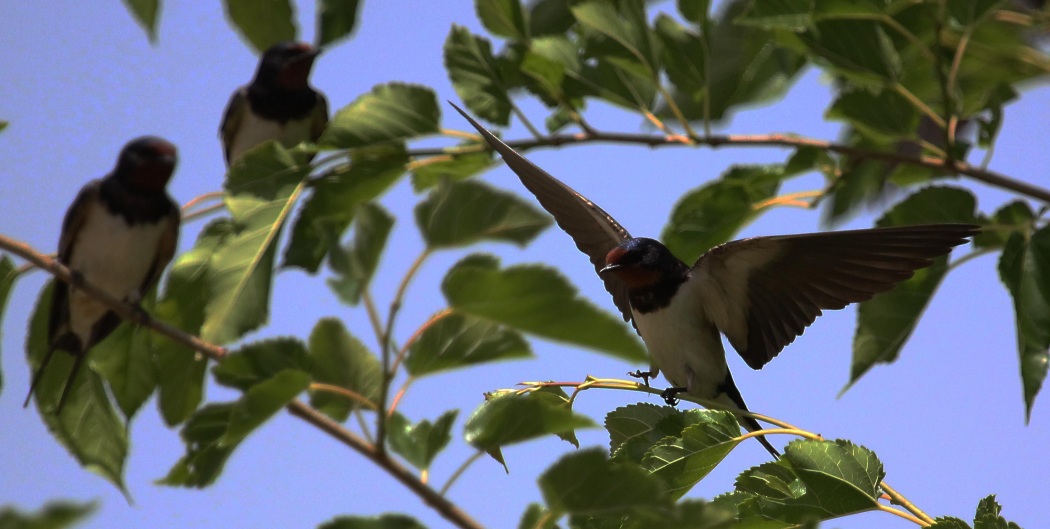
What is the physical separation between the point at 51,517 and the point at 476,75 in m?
2.48

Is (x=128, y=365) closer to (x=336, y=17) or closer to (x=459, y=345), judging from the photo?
(x=336, y=17)

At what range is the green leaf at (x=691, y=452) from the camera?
86.0 inches

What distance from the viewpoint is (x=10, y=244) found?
6.50ft

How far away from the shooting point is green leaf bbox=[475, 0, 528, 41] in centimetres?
289

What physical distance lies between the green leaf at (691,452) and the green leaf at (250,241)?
0.83 m

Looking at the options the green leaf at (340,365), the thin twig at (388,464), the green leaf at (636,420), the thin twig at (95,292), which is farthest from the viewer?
the green leaf at (636,420)

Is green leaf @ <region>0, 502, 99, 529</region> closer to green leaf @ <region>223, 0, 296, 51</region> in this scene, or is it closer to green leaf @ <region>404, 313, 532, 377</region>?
green leaf @ <region>404, 313, 532, 377</region>

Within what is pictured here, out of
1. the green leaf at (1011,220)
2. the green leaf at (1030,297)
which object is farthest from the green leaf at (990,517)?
the green leaf at (1011,220)

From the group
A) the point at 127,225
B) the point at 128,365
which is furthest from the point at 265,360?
the point at 127,225

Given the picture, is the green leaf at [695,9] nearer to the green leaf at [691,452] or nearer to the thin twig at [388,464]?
the green leaf at [691,452]

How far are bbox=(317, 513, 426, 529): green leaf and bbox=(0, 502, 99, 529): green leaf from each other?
0.53m

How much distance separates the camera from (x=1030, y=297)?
2545 millimetres

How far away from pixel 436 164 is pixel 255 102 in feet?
6.76

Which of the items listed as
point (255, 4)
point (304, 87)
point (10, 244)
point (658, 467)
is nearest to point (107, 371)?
point (10, 244)
